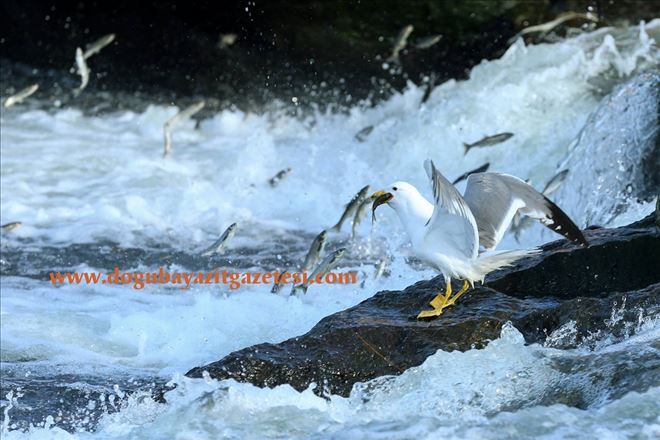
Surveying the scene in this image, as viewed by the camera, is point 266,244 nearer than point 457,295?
No

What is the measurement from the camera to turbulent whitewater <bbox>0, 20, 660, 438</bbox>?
4.39m

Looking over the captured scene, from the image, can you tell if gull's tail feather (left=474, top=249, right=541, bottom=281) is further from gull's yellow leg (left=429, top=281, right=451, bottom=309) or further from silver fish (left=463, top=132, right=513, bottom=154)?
silver fish (left=463, top=132, right=513, bottom=154)

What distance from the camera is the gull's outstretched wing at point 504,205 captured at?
16.4 ft

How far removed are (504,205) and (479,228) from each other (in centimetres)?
16

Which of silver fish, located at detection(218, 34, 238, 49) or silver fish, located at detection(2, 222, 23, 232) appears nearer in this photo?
silver fish, located at detection(2, 222, 23, 232)

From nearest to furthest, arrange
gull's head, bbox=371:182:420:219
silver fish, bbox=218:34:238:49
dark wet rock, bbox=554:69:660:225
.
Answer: gull's head, bbox=371:182:420:219
dark wet rock, bbox=554:69:660:225
silver fish, bbox=218:34:238:49

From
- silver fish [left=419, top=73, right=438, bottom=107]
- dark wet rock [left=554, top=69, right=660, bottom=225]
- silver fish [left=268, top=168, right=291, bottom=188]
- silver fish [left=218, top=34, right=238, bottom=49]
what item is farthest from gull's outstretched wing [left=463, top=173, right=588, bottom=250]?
silver fish [left=218, top=34, right=238, bottom=49]

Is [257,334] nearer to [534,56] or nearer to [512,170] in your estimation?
[512,170]

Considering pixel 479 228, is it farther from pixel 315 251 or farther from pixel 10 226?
pixel 10 226

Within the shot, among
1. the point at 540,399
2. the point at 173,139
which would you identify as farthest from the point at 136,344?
the point at 173,139

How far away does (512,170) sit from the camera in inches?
413

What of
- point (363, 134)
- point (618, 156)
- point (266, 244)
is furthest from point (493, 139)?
point (363, 134)

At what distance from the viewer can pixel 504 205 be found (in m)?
5.01

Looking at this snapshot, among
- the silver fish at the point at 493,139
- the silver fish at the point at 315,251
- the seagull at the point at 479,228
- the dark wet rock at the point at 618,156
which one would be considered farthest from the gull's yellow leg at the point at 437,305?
the silver fish at the point at 493,139
